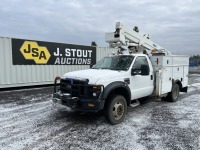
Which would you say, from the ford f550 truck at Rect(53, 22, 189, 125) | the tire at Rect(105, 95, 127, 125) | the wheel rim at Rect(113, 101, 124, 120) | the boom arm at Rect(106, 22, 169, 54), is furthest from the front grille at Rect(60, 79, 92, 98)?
the boom arm at Rect(106, 22, 169, 54)

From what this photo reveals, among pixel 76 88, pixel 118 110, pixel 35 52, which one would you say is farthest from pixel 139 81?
pixel 35 52

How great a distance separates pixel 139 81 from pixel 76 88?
6.86ft

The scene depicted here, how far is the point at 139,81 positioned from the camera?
20.5ft

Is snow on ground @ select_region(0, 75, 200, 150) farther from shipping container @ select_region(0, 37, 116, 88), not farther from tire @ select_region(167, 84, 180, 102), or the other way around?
shipping container @ select_region(0, 37, 116, 88)

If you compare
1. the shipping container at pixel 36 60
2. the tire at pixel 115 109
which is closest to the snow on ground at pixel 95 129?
the tire at pixel 115 109

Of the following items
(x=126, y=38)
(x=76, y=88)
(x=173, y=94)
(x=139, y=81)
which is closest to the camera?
(x=76, y=88)

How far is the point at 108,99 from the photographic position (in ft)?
17.4

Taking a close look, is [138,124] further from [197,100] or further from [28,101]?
[28,101]

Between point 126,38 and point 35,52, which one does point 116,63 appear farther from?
point 35,52

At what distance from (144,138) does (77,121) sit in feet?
6.75

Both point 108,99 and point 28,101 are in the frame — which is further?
point 28,101

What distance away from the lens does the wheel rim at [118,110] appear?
5.40 m

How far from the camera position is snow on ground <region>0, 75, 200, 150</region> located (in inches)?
165

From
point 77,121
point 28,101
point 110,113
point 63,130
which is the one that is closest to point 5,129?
point 63,130
